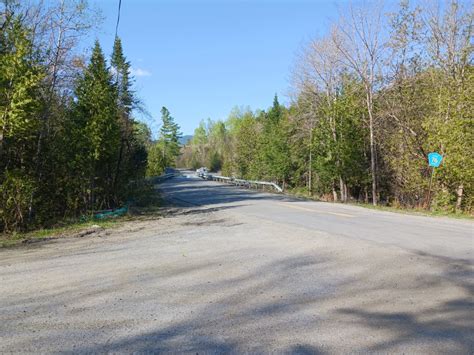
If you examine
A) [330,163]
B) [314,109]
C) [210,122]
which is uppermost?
[210,122]

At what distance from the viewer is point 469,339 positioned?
4.23m

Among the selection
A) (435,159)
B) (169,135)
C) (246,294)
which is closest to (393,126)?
(435,159)

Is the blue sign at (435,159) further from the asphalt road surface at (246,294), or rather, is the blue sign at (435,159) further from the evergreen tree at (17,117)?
the evergreen tree at (17,117)

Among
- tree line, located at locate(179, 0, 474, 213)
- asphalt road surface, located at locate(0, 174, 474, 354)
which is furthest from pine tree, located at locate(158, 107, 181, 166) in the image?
asphalt road surface, located at locate(0, 174, 474, 354)

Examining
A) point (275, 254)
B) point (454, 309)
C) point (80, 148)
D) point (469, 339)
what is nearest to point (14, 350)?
point (469, 339)

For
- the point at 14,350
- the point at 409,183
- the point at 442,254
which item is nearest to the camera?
the point at 14,350

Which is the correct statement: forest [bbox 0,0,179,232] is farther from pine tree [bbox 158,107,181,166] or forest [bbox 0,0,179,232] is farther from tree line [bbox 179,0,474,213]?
pine tree [bbox 158,107,181,166]

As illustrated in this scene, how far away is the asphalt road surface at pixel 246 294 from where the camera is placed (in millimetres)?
4230

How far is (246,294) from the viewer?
588cm

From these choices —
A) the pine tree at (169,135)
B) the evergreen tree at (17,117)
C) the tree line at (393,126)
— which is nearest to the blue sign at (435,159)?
the tree line at (393,126)

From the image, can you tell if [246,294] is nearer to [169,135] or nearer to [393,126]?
[393,126]

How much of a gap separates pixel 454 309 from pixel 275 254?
3.89 meters

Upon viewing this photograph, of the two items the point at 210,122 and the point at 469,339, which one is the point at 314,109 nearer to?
the point at 469,339

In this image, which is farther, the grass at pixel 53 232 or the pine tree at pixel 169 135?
the pine tree at pixel 169 135
